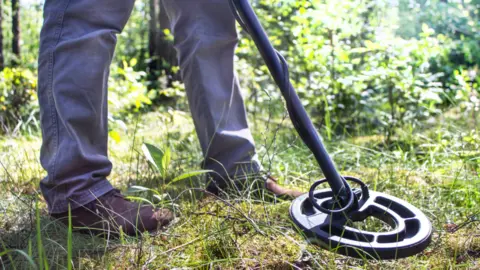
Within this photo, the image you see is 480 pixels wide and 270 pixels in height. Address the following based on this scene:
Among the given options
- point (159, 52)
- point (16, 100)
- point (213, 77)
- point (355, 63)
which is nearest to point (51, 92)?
point (213, 77)

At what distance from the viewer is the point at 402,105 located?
2.93m

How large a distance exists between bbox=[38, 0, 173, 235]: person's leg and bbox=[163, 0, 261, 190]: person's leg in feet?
1.21

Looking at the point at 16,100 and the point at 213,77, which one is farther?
the point at 16,100

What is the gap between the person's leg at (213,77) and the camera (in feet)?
6.00

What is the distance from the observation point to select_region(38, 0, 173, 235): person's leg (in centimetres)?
146

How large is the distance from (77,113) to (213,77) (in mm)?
556

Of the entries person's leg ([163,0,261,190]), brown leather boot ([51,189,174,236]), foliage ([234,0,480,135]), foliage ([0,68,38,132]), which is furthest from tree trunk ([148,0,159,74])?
brown leather boot ([51,189,174,236])

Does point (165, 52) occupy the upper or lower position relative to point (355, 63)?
lower

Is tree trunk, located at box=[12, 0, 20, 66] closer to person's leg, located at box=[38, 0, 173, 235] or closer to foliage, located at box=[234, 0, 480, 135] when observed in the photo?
foliage, located at box=[234, 0, 480, 135]

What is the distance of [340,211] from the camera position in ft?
4.37

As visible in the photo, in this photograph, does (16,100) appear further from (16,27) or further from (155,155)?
(155,155)

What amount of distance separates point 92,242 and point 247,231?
1.35 feet

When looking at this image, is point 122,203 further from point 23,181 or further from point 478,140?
point 478,140

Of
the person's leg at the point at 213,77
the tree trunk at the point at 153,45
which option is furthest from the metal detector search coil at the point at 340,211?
the tree trunk at the point at 153,45
